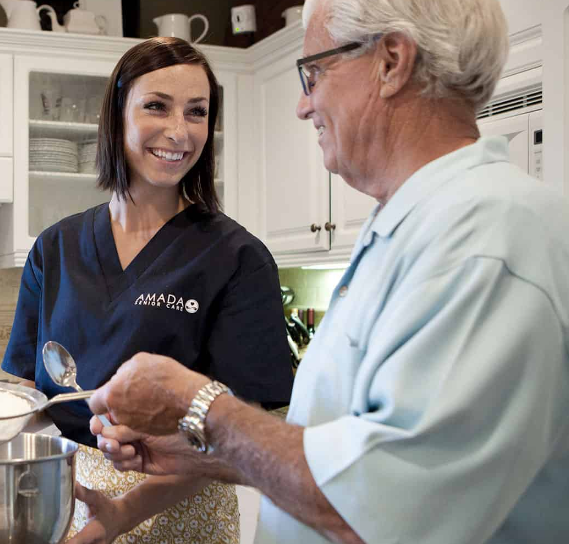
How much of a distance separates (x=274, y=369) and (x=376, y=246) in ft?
1.60

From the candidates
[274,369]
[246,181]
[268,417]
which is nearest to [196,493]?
[274,369]

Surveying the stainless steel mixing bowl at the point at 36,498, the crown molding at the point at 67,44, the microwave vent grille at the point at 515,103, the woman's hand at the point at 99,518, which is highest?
the crown molding at the point at 67,44

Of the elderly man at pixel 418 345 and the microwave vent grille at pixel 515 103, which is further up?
the microwave vent grille at pixel 515 103

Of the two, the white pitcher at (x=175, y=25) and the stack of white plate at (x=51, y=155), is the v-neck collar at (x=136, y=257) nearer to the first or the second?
the stack of white plate at (x=51, y=155)

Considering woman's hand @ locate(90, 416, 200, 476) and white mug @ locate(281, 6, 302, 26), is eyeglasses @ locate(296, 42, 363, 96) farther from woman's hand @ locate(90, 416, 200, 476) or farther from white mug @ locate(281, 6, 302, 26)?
white mug @ locate(281, 6, 302, 26)

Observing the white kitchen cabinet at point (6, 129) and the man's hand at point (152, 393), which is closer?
the man's hand at point (152, 393)

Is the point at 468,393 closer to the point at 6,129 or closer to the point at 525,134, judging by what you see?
the point at 525,134

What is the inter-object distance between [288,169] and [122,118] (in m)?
1.50

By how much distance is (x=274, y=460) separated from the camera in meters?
0.67

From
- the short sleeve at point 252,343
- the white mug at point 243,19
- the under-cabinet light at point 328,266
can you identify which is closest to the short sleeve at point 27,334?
the short sleeve at point 252,343

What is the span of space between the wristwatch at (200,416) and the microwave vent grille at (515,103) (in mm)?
1039

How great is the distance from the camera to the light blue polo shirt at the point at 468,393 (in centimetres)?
61

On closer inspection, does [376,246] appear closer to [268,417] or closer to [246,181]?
Answer: [268,417]

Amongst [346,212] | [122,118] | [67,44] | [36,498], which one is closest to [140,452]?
[36,498]
